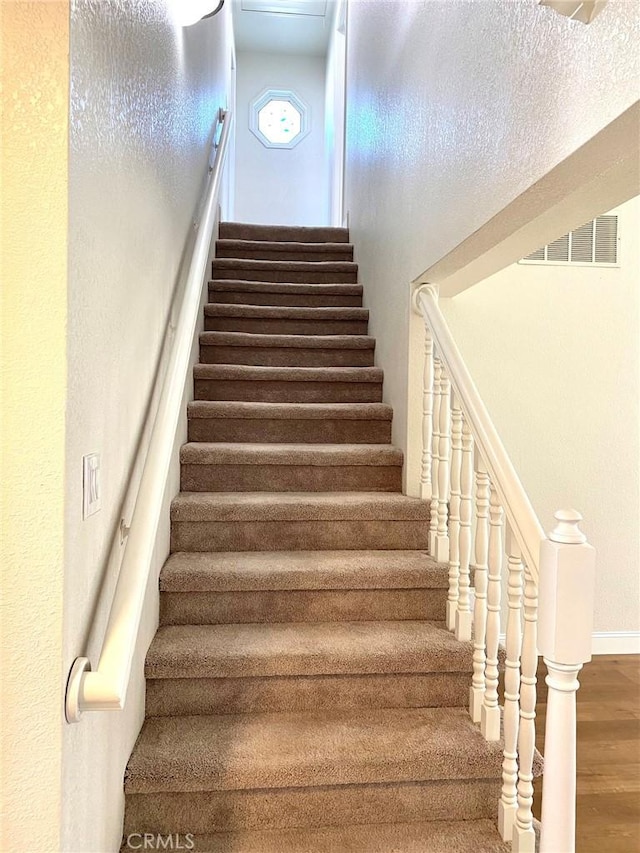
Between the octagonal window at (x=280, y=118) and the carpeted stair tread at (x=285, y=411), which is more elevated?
the octagonal window at (x=280, y=118)

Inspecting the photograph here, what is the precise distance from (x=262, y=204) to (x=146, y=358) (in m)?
5.07

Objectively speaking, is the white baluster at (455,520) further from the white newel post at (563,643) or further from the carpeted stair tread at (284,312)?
the carpeted stair tread at (284,312)

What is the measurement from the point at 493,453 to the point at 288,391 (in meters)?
1.48

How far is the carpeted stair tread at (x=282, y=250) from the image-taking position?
393cm

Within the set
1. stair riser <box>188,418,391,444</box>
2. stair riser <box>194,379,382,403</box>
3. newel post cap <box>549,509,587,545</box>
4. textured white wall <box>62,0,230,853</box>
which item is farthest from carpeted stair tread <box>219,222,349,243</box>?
newel post cap <box>549,509,587,545</box>

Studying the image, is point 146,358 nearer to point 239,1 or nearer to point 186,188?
point 186,188

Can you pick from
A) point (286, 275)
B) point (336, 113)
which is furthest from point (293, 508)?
point (336, 113)

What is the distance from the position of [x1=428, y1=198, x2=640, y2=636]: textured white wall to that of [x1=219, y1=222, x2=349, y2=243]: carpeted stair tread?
5.36ft

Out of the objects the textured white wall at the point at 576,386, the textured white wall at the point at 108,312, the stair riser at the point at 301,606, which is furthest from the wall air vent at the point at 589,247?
the textured white wall at the point at 108,312

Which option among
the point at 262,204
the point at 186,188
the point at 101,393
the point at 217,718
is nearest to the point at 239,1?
the point at 262,204

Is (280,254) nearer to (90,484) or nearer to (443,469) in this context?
(443,469)

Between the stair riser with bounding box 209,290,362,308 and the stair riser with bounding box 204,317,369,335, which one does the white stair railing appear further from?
the stair riser with bounding box 209,290,362,308

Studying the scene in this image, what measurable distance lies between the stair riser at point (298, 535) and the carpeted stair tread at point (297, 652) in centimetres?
35

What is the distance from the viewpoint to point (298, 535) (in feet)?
7.04
